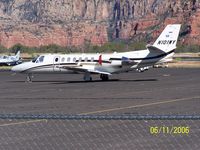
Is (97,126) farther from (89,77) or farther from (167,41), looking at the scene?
(167,41)

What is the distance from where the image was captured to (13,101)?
3275 centimetres

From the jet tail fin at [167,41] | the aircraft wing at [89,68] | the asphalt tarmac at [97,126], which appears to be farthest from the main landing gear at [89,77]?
the asphalt tarmac at [97,126]

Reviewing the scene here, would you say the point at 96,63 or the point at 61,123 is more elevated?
the point at 61,123

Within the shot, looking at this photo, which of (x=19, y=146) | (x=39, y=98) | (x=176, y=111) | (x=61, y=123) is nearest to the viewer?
(x=19, y=146)

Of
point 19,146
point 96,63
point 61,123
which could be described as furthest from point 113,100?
point 96,63

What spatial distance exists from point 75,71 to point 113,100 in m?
20.9

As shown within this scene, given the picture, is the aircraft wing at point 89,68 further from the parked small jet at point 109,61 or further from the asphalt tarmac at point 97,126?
the asphalt tarmac at point 97,126

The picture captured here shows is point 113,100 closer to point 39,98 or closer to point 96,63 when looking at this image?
point 39,98

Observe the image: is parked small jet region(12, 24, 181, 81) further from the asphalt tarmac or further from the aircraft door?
the asphalt tarmac
